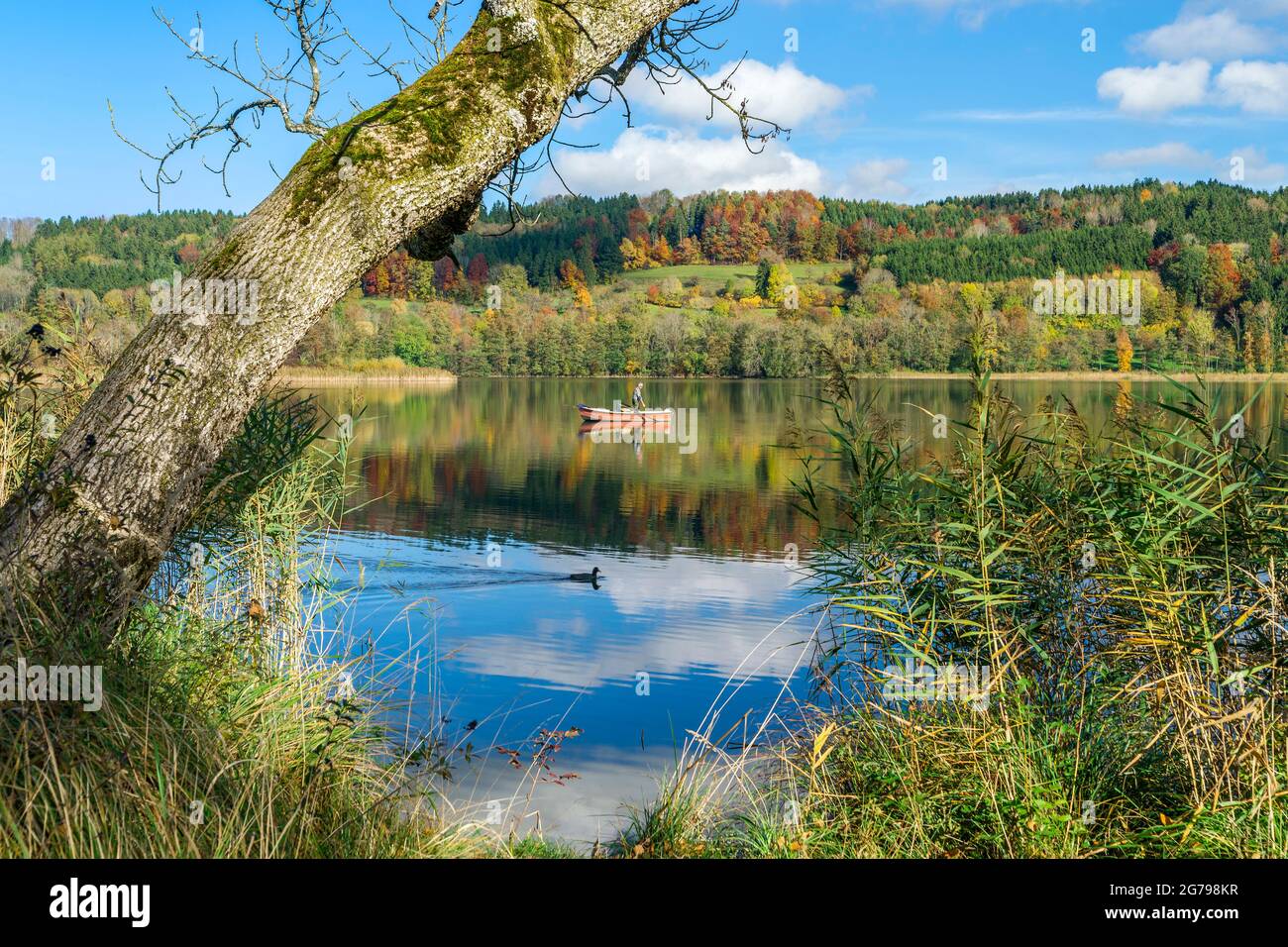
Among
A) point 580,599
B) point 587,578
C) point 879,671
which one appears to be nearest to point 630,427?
point 587,578

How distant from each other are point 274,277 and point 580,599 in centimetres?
1290

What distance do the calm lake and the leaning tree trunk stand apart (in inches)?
57.7

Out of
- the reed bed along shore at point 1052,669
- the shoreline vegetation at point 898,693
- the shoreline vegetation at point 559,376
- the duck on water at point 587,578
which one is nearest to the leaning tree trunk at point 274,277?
the shoreline vegetation at point 898,693

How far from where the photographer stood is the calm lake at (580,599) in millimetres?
8305

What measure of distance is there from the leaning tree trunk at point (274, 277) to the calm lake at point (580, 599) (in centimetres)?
146

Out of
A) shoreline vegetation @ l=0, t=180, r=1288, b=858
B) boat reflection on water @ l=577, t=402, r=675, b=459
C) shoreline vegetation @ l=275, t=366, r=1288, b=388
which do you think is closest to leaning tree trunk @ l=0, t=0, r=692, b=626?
shoreline vegetation @ l=0, t=180, r=1288, b=858

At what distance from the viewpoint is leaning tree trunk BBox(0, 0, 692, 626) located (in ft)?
14.3

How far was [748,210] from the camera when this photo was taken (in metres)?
133

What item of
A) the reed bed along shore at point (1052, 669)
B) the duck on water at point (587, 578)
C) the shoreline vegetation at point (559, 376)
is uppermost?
the shoreline vegetation at point (559, 376)

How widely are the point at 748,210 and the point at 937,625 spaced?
132726 mm

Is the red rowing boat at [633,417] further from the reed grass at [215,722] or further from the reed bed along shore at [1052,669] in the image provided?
the reed bed along shore at [1052,669]

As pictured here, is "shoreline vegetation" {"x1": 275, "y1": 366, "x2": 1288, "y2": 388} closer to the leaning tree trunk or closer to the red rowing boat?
the red rowing boat
